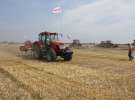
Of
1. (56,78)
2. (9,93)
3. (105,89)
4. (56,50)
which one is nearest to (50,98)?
(9,93)

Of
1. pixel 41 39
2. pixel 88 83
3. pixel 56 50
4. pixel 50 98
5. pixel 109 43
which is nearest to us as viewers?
pixel 50 98

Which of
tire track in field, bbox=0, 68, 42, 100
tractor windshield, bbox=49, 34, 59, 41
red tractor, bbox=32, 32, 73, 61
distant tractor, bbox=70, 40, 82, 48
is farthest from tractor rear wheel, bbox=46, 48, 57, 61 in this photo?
distant tractor, bbox=70, 40, 82, 48

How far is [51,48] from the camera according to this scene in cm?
2148

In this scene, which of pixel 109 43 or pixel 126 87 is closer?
Result: pixel 126 87

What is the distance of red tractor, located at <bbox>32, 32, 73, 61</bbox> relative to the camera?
21391 millimetres

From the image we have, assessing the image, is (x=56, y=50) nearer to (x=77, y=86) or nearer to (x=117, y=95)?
(x=77, y=86)

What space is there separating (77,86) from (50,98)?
6.75 feet

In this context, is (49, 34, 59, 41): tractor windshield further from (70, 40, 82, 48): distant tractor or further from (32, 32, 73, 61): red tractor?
(70, 40, 82, 48): distant tractor

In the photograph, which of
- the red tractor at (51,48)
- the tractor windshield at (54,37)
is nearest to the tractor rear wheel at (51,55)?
the red tractor at (51,48)

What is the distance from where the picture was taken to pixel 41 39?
899 inches

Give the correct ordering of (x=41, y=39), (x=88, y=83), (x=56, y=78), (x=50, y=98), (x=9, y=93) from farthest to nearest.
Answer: (x=41, y=39) → (x=56, y=78) → (x=88, y=83) → (x=9, y=93) → (x=50, y=98)

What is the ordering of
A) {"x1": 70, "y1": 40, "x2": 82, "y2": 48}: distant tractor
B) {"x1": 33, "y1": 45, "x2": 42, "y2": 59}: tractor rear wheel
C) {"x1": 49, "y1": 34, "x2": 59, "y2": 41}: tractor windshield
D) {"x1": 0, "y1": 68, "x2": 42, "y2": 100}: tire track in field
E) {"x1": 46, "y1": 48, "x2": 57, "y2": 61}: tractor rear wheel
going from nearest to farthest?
{"x1": 0, "y1": 68, "x2": 42, "y2": 100}: tire track in field → {"x1": 46, "y1": 48, "x2": 57, "y2": 61}: tractor rear wheel → {"x1": 49, "y1": 34, "x2": 59, "y2": 41}: tractor windshield → {"x1": 33, "y1": 45, "x2": 42, "y2": 59}: tractor rear wheel → {"x1": 70, "y1": 40, "x2": 82, "y2": 48}: distant tractor

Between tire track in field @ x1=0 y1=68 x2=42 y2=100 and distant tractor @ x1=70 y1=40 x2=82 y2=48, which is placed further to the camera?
distant tractor @ x1=70 y1=40 x2=82 y2=48

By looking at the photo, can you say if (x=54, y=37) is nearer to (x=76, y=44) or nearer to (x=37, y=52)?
(x=37, y=52)
